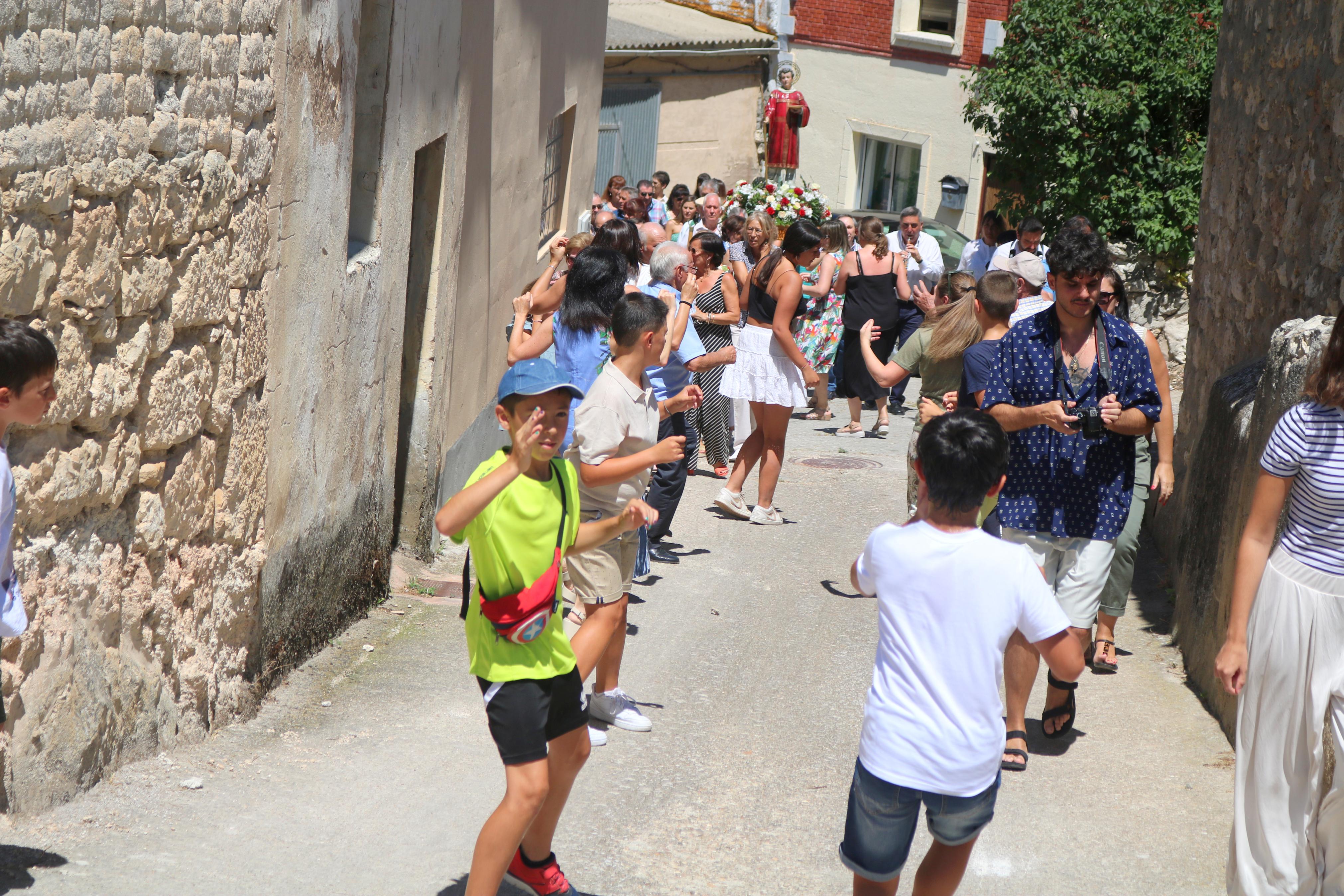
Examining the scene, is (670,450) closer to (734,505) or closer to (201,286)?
(201,286)

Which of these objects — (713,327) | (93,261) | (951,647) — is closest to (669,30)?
(713,327)

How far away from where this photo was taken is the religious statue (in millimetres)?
22453

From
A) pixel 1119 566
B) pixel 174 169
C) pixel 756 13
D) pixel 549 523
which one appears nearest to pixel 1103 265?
pixel 1119 566

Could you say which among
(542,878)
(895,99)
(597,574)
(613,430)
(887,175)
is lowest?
(542,878)

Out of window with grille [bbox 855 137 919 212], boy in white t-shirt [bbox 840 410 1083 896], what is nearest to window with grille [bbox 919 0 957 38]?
window with grille [bbox 855 137 919 212]

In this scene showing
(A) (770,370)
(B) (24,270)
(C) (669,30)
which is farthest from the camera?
(C) (669,30)

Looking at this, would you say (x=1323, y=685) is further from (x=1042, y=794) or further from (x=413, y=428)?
(x=413, y=428)

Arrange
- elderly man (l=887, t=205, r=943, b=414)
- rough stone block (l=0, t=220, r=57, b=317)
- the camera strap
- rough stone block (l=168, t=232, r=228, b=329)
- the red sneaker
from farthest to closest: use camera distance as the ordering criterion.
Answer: elderly man (l=887, t=205, r=943, b=414) → the camera strap → rough stone block (l=168, t=232, r=228, b=329) → the red sneaker → rough stone block (l=0, t=220, r=57, b=317)

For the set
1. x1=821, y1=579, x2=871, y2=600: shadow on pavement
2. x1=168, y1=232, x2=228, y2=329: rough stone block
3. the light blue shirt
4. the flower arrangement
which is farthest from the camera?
the flower arrangement

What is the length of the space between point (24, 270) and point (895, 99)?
71.7 ft

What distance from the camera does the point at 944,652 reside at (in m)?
3.14

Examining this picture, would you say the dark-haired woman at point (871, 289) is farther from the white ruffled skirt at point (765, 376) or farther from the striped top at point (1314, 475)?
the striped top at point (1314, 475)

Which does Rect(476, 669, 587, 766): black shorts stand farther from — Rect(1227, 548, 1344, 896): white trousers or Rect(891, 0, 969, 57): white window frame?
Rect(891, 0, 969, 57): white window frame

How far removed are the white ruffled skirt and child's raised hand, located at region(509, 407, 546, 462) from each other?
5.51 meters
